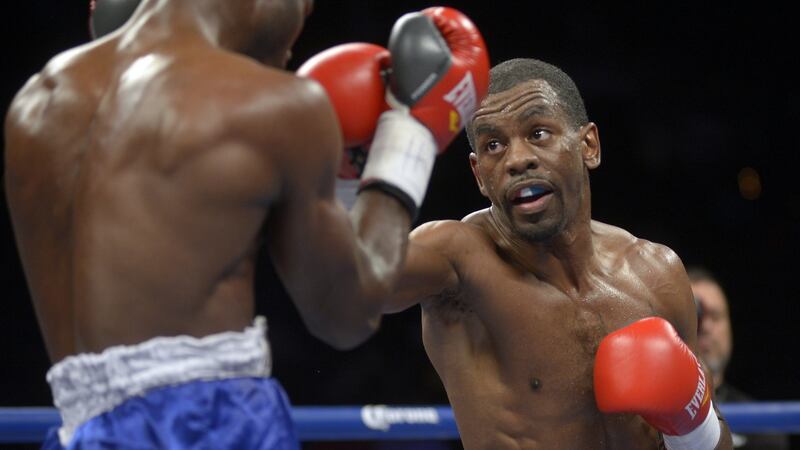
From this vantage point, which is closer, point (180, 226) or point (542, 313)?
point (180, 226)

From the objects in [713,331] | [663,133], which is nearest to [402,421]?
[713,331]

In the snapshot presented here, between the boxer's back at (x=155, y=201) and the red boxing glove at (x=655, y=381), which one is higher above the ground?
the boxer's back at (x=155, y=201)

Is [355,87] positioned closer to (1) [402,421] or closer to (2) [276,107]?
(2) [276,107]

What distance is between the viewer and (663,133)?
Answer: 6289 millimetres

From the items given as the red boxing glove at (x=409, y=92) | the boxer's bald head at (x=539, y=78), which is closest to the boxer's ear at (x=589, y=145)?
the boxer's bald head at (x=539, y=78)

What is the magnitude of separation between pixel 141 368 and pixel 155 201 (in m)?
0.22

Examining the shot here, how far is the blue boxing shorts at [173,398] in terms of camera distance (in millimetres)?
1402

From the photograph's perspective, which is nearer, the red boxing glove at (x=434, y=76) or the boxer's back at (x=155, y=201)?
the boxer's back at (x=155, y=201)

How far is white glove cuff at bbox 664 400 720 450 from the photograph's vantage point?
2232mm

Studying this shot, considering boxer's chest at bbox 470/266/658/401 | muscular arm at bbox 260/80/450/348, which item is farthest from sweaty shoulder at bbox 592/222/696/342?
muscular arm at bbox 260/80/450/348

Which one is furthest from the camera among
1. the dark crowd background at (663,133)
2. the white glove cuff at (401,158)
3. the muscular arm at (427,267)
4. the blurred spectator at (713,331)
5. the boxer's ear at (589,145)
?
the dark crowd background at (663,133)

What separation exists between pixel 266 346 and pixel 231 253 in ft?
0.51

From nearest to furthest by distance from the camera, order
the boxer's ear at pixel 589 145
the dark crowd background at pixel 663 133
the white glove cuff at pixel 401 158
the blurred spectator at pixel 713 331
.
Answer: the white glove cuff at pixel 401 158 → the boxer's ear at pixel 589 145 → the blurred spectator at pixel 713 331 → the dark crowd background at pixel 663 133

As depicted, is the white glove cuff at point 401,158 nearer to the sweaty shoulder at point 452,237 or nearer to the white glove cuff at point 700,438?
the sweaty shoulder at point 452,237
